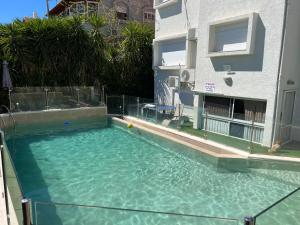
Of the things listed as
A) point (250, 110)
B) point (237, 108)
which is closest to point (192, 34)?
point (237, 108)

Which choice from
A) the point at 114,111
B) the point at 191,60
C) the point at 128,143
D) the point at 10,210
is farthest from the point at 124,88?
the point at 10,210

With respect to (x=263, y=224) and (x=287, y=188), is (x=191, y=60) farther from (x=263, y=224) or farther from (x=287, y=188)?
(x=263, y=224)

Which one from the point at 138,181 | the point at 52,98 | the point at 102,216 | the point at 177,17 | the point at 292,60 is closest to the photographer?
the point at 102,216

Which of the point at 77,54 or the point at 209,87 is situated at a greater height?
the point at 77,54

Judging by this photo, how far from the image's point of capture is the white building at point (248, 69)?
10.5 metres

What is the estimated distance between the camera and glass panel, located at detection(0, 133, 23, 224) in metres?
3.99

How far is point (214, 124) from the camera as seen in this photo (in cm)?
1317

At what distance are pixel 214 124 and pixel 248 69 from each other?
3108mm

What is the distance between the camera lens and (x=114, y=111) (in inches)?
685

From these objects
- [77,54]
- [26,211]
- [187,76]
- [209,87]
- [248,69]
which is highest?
[77,54]

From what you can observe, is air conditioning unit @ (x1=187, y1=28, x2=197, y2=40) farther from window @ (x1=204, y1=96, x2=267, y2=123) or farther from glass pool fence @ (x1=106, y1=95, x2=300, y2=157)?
glass pool fence @ (x1=106, y1=95, x2=300, y2=157)

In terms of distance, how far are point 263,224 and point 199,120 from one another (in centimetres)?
997

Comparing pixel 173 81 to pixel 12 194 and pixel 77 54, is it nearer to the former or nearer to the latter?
pixel 77 54

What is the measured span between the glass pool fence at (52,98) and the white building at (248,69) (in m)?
6.18
